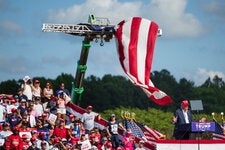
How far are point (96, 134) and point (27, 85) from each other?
333 centimetres

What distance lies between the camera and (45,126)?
23.1 m

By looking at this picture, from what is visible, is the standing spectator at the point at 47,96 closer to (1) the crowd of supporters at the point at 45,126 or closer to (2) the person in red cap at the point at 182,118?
(1) the crowd of supporters at the point at 45,126

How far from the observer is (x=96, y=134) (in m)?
23.4

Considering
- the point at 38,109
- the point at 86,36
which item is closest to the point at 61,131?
the point at 38,109

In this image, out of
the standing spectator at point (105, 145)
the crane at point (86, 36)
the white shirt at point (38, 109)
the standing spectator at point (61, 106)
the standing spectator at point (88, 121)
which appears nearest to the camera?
→ the standing spectator at point (105, 145)

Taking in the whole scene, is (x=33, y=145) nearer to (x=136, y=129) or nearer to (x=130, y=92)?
(x=136, y=129)

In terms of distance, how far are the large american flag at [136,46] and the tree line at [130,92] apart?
216 feet

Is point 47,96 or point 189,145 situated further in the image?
point 47,96

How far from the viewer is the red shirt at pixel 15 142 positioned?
2029cm

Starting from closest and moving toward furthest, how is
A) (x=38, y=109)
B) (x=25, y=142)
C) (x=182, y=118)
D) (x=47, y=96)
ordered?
(x=25, y=142), (x=182, y=118), (x=38, y=109), (x=47, y=96)

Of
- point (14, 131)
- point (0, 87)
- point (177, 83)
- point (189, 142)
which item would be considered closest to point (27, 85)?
point (14, 131)

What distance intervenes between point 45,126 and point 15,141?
9.51 ft

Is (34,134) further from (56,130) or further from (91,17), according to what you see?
(91,17)

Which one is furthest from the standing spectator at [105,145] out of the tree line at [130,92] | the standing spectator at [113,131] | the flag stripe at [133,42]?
the tree line at [130,92]
